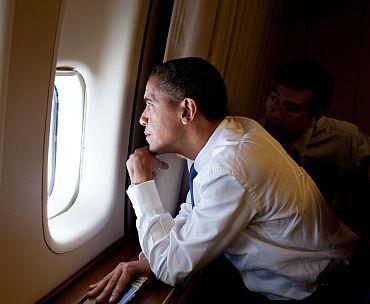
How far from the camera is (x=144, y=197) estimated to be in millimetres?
1303

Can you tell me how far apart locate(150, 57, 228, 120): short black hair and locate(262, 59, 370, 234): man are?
62cm

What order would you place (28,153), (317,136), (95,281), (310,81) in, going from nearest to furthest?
1. (28,153)
2. (95,281)
3. (310,81)
4. (317,136)

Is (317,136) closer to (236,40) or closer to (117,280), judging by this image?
(236,40)

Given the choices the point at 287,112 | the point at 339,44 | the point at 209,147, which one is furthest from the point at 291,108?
the point at 339,44

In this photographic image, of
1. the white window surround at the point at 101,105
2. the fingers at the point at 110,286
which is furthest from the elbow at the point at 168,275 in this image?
the white window surround at the point at 101,105

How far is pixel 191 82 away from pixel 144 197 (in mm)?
391

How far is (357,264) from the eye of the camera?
1.30m

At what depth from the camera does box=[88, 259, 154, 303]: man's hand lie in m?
1.21

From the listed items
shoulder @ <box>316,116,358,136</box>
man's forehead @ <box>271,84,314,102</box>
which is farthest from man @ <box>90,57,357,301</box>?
shoulder @ <box>316,116,358,136</box>

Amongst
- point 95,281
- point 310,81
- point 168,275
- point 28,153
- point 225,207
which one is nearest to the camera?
point 28,153

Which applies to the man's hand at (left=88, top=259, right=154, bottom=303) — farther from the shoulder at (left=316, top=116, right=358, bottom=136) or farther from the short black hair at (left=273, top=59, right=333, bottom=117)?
the shoulder at (left=316, top=116, right=358, bottom=136)

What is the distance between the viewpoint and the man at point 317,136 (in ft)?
5.45

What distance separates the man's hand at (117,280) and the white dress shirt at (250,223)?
3.5 inches

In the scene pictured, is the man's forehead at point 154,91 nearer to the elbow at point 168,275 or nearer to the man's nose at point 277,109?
the elbow at point 168,275
